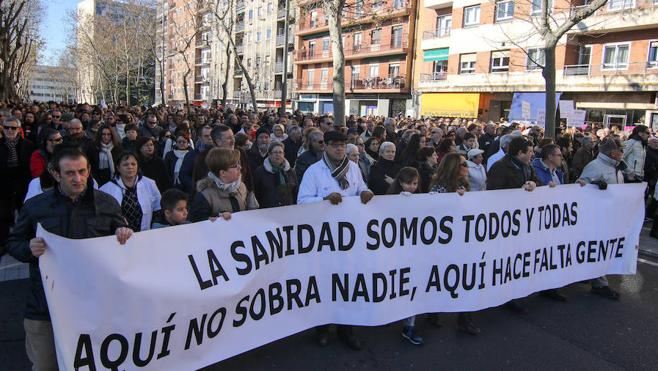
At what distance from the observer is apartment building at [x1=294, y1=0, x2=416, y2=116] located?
38594 mm

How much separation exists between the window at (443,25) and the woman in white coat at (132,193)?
108 ft

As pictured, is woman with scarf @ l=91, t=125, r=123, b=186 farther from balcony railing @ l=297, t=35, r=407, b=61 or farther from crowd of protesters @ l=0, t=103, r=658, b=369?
balcony railing @ l=297, t=35, r=407, b=61

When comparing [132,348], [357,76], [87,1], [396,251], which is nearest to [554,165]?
[396,251]

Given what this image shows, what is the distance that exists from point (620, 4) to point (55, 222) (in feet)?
93.0

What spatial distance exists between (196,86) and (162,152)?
7406 centimetres

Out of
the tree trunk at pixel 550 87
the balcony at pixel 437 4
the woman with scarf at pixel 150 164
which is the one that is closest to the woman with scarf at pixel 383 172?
the woman with scarf at pixel 150 164

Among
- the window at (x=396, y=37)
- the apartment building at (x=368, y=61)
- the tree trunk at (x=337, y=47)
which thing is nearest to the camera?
the tree trunk at (x=337, y=47)

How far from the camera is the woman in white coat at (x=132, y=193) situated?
4348mm

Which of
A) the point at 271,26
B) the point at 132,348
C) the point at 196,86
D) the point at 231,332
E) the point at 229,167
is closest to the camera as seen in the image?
the point at 132,348

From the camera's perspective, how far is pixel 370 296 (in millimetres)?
3926

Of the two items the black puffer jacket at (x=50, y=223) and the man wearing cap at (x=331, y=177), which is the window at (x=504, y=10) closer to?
the man wearing cap at (x=331, y=177)

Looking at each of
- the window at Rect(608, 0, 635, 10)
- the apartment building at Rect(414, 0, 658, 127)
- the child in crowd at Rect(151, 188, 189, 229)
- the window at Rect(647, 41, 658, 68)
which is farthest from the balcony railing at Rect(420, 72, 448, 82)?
the child in crowd at Rect(151, 188, 189, 229)

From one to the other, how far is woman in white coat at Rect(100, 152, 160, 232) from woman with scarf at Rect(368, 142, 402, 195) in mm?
2782

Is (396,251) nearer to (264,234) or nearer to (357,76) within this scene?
(264,234)
